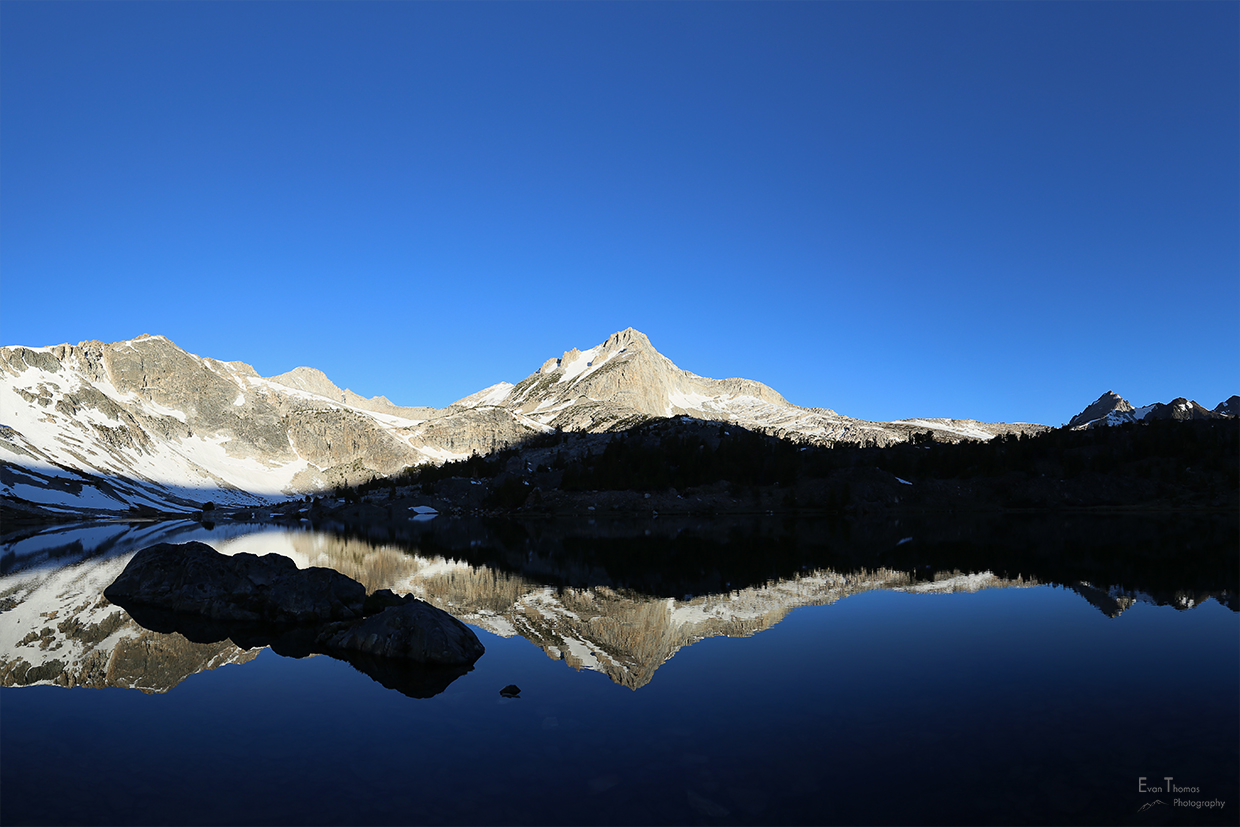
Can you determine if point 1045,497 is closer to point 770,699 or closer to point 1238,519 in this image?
point 1238,519

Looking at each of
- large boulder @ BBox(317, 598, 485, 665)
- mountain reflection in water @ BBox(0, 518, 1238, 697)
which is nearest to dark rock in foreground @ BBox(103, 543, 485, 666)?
large boulder @ BBox(317, 598, 485, 665)

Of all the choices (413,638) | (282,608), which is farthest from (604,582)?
(413,638)

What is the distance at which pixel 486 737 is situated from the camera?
19.9 meters

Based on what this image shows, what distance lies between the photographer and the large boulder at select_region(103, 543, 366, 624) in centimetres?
3834

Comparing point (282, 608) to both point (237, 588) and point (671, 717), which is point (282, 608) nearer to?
point (237, 588)

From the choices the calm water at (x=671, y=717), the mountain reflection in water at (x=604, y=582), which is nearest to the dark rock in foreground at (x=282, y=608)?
the mountain reflection in water at (x=604, y=582)

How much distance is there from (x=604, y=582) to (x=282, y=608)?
25.9 meters

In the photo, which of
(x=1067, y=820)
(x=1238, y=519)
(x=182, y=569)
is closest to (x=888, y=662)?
(x=1067, y=820)

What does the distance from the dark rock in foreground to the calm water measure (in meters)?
1.93

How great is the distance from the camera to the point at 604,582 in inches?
2240

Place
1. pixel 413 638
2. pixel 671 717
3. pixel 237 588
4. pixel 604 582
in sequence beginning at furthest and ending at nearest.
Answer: pixel 604 582, pixel 237 588, pixel 413 638, pixel 671 717

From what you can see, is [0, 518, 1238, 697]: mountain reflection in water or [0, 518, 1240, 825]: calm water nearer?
[0, 518, 1240, 825]: calm water

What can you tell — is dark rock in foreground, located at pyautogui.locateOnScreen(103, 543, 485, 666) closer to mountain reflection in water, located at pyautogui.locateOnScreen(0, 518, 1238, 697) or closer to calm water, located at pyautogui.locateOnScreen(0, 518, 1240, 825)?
mountain reflection in water, located at pyautogui.locateOnScreen(0, 518, 1238, 697)

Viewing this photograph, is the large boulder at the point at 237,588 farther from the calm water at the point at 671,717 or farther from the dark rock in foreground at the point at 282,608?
the calm water at the point at 671,717
